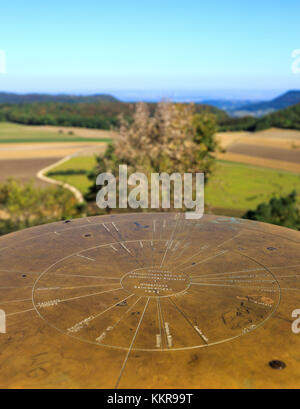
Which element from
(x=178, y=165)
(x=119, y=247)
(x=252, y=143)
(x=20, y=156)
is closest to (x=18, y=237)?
(x=119, y=247)

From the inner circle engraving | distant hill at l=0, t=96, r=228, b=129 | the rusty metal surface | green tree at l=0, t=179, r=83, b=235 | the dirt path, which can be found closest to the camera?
the rusty metal surface

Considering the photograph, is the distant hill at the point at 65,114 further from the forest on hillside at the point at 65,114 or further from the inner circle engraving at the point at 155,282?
the inner circle engraving at the point at 155,282

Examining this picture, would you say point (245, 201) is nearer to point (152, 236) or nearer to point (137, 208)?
point (137, 208)

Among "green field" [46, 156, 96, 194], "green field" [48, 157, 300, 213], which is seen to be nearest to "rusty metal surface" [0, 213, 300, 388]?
"green field" [48, 157, 300, 213]

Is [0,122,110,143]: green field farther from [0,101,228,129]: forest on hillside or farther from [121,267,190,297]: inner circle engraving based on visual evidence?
[121,267,190,297]: inner circle engraving

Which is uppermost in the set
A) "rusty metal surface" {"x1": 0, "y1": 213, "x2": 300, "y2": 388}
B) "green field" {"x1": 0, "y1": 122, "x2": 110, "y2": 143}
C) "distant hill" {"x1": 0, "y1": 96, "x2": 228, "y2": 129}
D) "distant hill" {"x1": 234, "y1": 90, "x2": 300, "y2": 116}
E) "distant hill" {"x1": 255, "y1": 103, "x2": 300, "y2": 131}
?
"distant hill" {"x1": 234, "y1": 90, "x2": 300, "y2": 116}

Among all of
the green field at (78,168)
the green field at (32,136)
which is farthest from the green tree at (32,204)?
the green field at (32,136)
